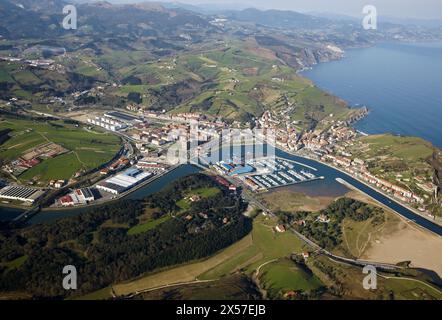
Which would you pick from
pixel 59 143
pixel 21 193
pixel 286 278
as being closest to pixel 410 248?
pixel 286 278

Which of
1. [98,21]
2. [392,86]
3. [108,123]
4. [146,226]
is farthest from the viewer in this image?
[98,21]

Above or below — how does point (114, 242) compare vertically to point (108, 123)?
below

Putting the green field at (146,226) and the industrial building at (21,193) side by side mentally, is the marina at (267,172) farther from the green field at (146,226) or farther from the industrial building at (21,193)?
the industrial building at (21,193)

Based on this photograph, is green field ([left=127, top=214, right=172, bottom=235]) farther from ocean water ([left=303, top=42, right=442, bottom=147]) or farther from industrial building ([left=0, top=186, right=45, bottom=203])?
ocean water ([left=303, top=42, right=442, bottom=147])

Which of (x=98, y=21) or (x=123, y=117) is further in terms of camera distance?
(x=98, y=21)

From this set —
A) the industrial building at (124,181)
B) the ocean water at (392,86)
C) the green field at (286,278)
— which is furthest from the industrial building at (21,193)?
the ocean water at (392,86)

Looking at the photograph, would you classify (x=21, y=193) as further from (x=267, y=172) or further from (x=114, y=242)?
(x=267, y=172)
